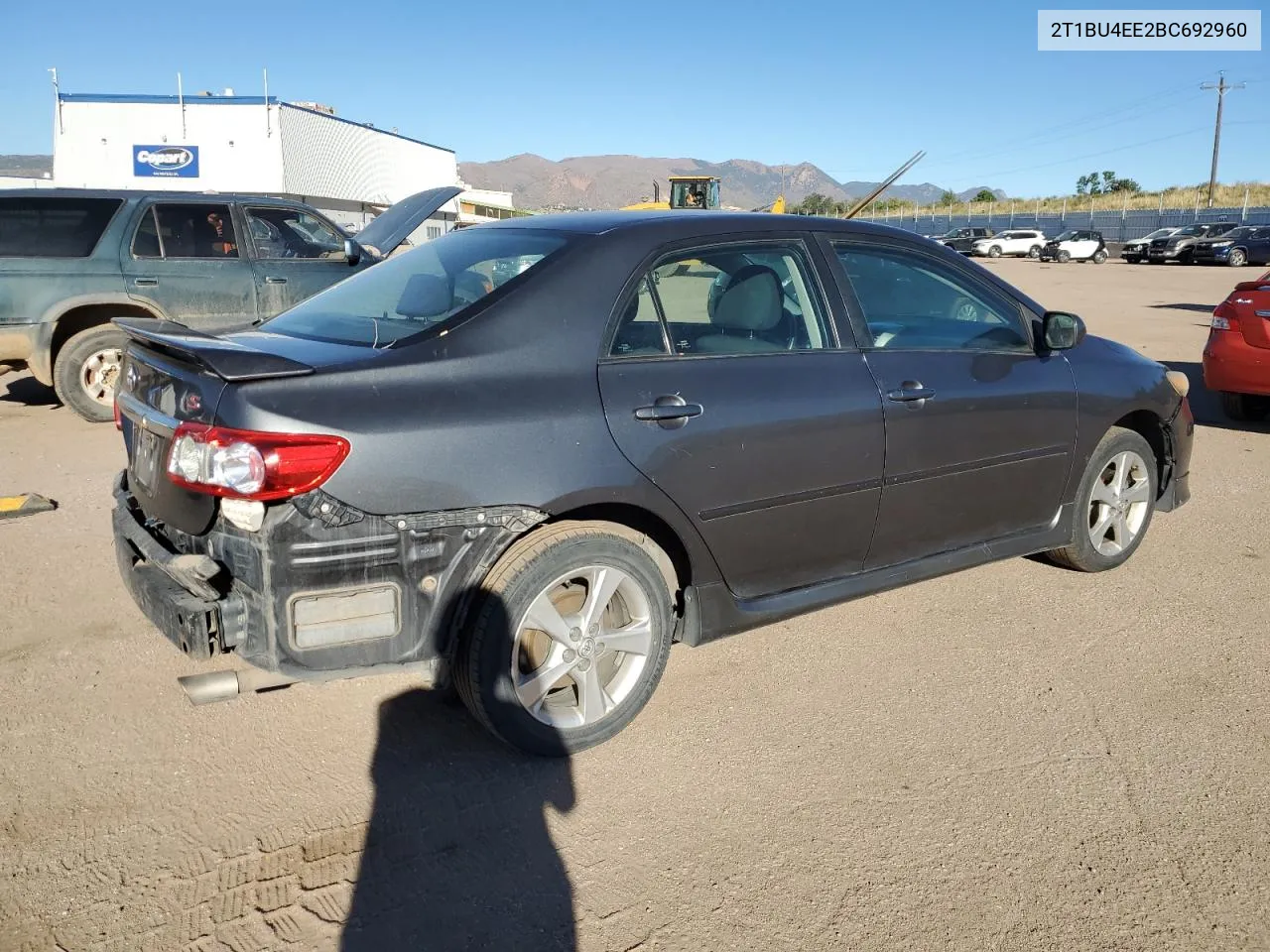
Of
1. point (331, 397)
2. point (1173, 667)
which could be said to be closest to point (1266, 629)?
point (1173, 667)

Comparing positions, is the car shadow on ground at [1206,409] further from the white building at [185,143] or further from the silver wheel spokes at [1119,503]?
the white building at [185,143]

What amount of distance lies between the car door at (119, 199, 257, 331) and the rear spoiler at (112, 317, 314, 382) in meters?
5.63

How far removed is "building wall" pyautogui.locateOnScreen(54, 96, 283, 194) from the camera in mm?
38062

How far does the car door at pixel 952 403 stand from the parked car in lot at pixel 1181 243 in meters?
38.7

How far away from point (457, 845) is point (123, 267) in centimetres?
725

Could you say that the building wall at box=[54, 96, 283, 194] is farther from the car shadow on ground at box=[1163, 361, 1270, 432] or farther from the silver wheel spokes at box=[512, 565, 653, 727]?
the silver wheel spokes at box=[512, 565, 653, 727]

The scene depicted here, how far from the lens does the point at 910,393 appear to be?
12.5ft

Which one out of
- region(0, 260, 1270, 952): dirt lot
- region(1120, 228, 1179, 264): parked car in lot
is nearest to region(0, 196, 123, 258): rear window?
region(0, 260, 1270, 952): dirt lot

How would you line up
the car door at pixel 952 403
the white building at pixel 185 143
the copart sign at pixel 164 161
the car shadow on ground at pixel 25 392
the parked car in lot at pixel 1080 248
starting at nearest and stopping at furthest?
the car door at pixel 952 403 → the car shadow on ground at pixel 25 392 → the white building at pixel 185 143 → the copart sign at pixel 164 161 → the parked car in lot at pixel 1080 248

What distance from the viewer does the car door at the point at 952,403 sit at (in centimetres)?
383

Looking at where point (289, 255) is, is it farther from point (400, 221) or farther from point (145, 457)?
point (145, 457)

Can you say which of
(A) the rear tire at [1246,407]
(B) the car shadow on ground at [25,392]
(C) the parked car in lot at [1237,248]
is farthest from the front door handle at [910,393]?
(C) the parked car in lot at [1237,248]

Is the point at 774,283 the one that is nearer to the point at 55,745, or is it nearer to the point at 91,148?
the point at 55,745

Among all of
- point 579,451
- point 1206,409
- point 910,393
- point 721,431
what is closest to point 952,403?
point 910,393
